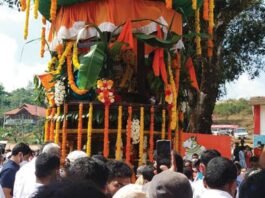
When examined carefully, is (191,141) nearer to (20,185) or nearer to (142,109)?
(142,109)

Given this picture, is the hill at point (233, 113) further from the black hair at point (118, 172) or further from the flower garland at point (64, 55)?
the black hair at point (118, 172)

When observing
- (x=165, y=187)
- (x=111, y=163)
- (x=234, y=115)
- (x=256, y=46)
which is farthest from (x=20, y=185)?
(x=234, y=115)

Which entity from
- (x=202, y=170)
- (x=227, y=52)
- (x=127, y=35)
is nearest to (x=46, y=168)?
(x=202, y=170)

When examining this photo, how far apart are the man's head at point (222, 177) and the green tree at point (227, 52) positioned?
1012cm

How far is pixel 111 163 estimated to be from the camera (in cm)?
425

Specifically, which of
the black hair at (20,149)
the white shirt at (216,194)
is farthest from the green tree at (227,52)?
the white shirt at (216,194)

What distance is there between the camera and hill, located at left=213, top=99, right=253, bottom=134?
50.7 m

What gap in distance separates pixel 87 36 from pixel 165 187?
22.0 feet

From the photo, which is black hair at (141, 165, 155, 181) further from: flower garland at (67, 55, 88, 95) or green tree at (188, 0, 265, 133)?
green tree at (188, 0, 265, 133)

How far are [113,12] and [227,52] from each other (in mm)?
10907

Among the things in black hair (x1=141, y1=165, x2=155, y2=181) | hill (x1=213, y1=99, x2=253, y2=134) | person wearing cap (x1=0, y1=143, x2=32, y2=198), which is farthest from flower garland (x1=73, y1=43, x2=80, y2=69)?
hill (x1=213, y1=99, x2=253, y2=134)

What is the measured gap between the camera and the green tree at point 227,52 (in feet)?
52.1

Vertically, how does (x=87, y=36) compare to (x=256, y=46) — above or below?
below

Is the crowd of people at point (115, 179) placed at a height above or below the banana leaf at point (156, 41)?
below
